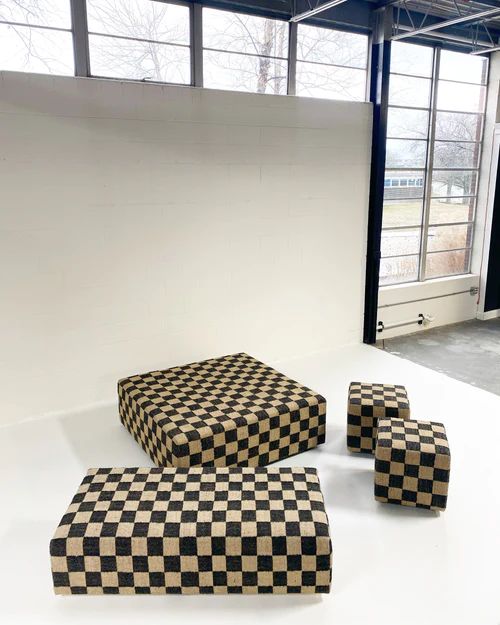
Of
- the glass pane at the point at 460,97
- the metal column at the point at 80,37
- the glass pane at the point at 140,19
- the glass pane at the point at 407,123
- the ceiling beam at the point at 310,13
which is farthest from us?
the glass pane at the point at 460,97

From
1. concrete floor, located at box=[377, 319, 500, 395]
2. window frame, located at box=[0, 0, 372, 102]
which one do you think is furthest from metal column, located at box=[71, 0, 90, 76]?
concrete floor, located at box=[377, 319, 500, 395]

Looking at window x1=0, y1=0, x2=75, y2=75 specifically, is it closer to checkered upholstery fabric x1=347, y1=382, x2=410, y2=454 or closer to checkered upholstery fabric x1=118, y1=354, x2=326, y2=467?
checkered upholstery fabric x1=118, y1=354, x2=326, y2=467

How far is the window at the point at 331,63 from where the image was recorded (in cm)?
542

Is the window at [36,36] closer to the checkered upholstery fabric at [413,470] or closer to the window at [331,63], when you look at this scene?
the window at [331,63]

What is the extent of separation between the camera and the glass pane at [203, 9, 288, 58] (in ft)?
16.0

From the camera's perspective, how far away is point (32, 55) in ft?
13.9

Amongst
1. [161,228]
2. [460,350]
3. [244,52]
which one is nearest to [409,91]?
[244,52]

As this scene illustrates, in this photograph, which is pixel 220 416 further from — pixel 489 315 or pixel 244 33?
pixel 489 315

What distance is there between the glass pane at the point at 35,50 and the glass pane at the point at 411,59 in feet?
11.4

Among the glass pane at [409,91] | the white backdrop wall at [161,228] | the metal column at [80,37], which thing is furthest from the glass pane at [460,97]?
the metal column at [80,37]

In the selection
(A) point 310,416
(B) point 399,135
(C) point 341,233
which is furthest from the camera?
(B) point 399,135

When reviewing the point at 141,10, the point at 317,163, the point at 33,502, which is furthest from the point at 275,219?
the point at 33,502

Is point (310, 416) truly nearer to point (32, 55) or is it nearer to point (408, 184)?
point (32, 55)

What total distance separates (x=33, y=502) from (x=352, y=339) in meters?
3.65
